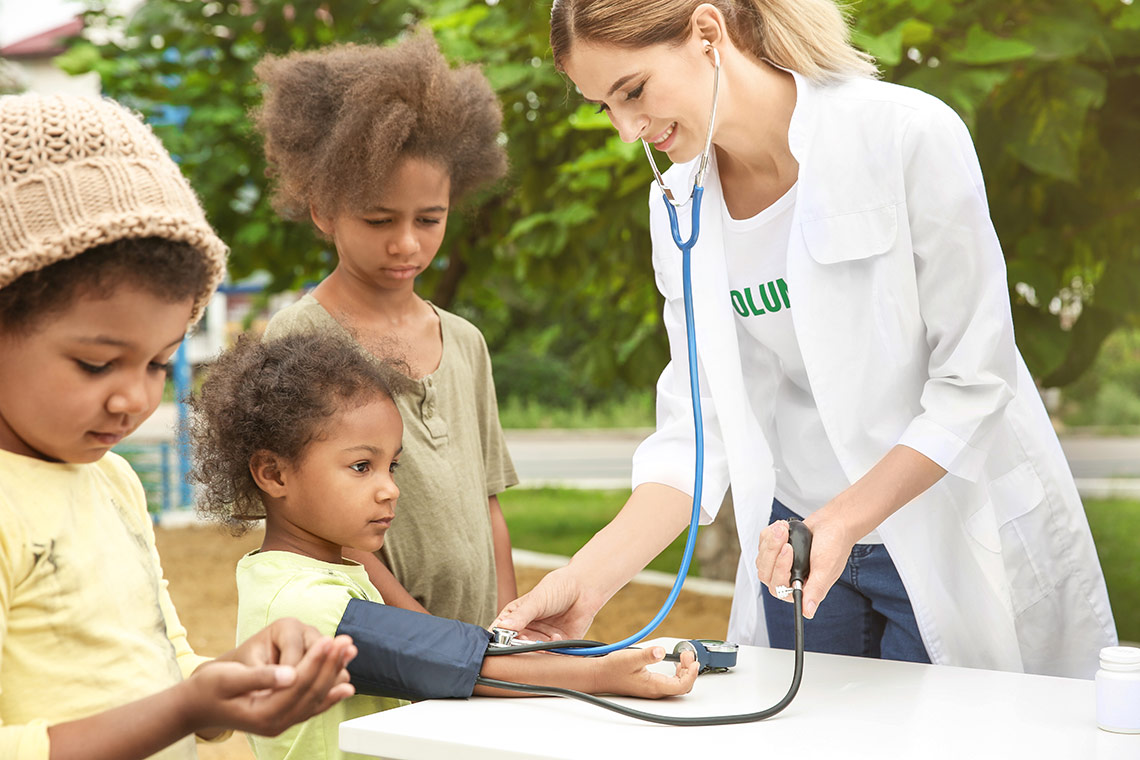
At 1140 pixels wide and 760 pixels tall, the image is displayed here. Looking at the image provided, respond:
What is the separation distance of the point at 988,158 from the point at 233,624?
4.04m

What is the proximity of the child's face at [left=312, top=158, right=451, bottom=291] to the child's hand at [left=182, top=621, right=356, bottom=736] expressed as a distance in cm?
107

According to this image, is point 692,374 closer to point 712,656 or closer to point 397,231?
point 712,656

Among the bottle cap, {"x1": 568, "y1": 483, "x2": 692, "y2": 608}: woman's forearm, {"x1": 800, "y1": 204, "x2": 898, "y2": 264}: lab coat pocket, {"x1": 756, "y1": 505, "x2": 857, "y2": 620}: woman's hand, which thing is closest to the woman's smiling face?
{"x1": 800, "y1": 204, "x2": 898, "y2": 264}: lab coat pocket

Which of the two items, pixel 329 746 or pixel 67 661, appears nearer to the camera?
pixel 67 661

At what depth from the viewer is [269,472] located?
172 centimetres

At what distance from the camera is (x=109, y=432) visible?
1197 millimetres

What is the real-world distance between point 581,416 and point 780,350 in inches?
774

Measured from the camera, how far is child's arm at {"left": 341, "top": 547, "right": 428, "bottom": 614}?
6.08ft

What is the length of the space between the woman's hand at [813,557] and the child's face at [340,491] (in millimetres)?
558

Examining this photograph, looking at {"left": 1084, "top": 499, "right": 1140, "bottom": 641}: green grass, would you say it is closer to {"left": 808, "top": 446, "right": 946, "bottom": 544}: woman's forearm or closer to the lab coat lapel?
the lab coat lapel

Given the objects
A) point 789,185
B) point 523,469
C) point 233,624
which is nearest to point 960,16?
point 789,185

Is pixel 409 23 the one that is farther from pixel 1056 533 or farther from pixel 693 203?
pixel 1056 533

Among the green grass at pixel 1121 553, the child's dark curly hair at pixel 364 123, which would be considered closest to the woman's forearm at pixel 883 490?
the child's dark curly hair at pixel 364 123

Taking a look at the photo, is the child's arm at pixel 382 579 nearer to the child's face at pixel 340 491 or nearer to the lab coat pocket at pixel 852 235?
the child's face at pixel 340 491
